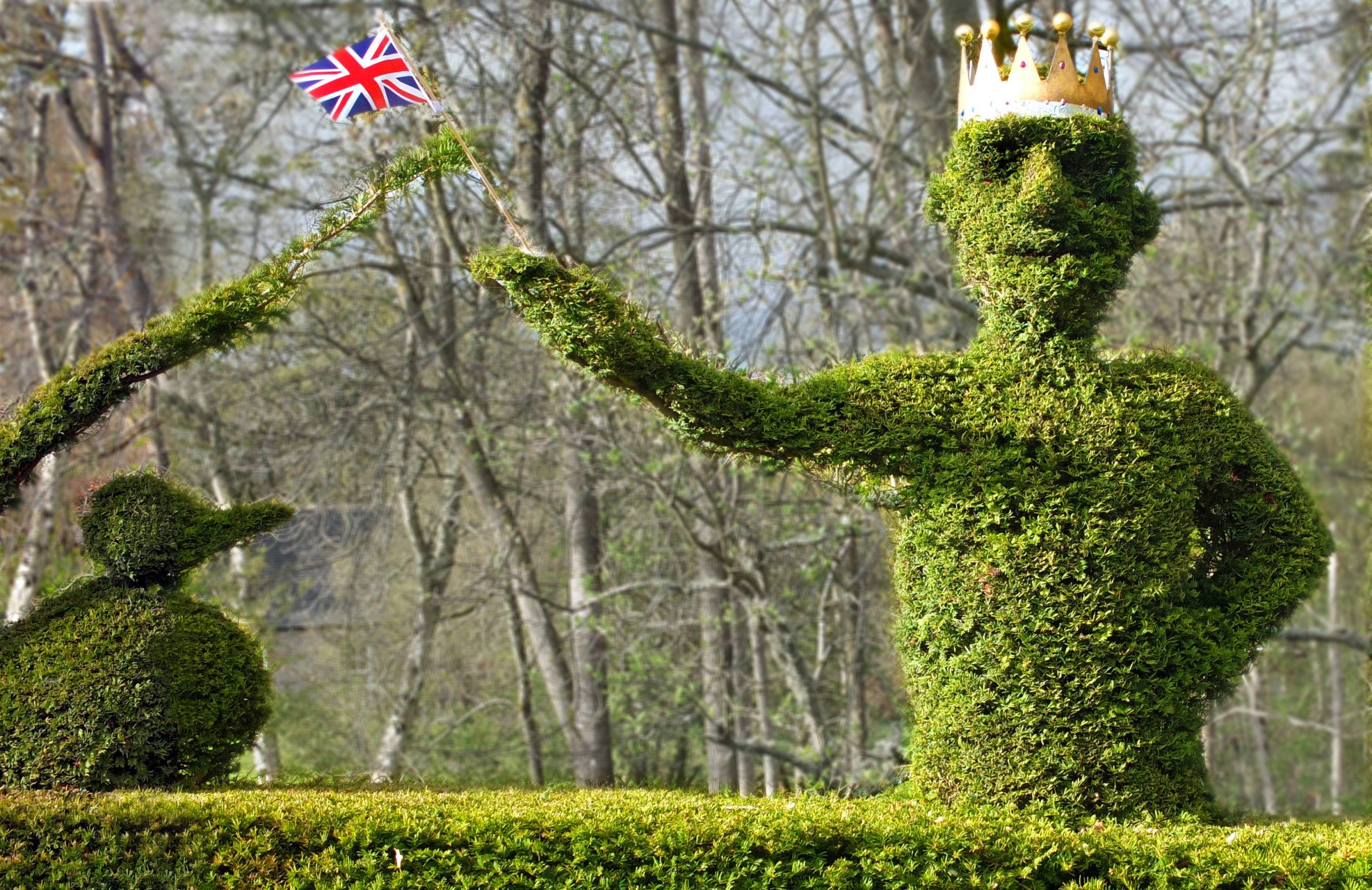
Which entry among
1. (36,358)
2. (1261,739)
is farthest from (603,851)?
(1261,739)

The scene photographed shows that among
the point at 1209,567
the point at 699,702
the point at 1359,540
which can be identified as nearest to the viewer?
the point at 1209,567

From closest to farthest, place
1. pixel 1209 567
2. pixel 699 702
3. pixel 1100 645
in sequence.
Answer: pixel 1100 645 < pixel 1209 567 < pixel 699 702

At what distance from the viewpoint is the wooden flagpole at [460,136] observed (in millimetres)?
4285

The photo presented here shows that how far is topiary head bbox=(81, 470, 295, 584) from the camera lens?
4.55m

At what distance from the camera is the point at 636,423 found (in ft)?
31.3

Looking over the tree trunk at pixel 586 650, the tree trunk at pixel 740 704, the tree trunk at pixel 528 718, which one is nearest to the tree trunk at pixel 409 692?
the tree trunk at pixel 528 718

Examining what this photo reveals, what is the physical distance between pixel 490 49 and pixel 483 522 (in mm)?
5155

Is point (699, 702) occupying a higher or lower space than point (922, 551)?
lower

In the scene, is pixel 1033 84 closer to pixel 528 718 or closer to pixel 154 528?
pixel 154 528

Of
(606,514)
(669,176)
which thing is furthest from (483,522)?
(669,176)

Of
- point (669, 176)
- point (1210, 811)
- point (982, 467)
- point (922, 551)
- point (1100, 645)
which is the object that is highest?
point (669, 176)

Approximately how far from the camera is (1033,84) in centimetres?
453

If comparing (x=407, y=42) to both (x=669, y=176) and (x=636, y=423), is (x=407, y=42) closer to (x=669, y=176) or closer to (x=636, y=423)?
(x=669, y=176)

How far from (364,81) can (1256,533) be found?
13.2 ft
